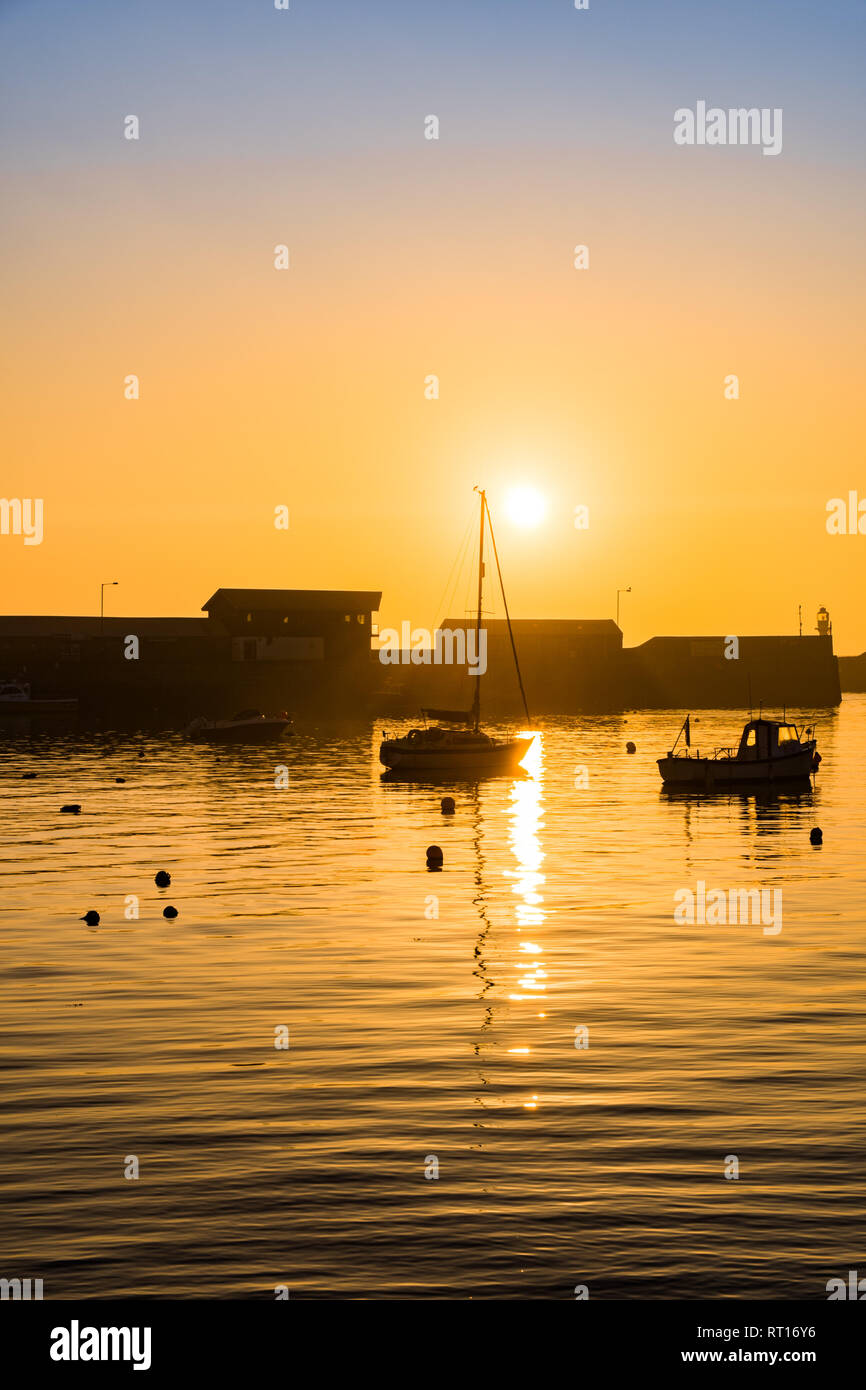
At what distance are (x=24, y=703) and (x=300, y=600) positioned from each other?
107 feet

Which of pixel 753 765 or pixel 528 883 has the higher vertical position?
A: pixel 753 765

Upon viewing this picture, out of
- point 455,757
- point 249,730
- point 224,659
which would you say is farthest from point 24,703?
point 455,757

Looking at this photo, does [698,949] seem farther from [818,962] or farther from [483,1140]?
[483,1140]

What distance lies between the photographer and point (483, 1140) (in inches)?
651

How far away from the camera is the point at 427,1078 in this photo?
768 inches

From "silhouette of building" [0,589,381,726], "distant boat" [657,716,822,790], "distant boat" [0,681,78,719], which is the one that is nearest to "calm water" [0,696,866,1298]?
"distant boat" [657,716,822,790]

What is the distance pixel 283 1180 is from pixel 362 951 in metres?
15.5

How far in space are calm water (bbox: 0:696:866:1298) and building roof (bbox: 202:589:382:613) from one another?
119m

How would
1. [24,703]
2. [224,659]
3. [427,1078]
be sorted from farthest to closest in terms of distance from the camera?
[224,659], [24,703], [427,1078]

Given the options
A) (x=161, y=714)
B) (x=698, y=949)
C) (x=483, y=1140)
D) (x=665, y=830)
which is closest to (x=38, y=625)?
(x=161, y=714)

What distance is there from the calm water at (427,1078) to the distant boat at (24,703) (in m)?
110

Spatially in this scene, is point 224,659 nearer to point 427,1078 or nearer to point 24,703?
point 24,703

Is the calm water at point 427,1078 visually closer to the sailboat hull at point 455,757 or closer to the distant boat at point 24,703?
the sailboat hull at point 455,757

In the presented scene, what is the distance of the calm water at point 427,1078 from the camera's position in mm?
12945
